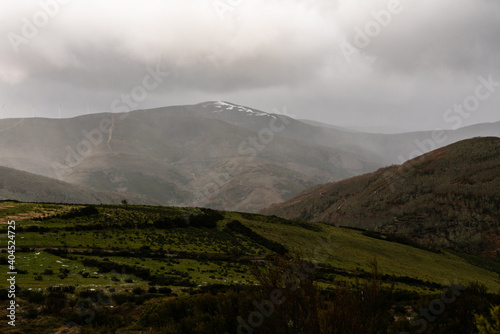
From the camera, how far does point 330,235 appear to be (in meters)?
71.4

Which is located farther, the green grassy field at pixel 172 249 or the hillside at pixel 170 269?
the green grassy field at pixel 172 249

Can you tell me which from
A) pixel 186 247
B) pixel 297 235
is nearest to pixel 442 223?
pixel 297 235

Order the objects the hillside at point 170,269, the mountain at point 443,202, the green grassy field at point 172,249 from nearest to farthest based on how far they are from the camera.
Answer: the hillside at point 170,269, the green grassy field at point 172,249, the mountain at point 443,202

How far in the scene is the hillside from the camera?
15.9 meters

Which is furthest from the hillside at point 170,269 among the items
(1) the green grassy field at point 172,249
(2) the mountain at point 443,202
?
(2) the mountain at point 443,202

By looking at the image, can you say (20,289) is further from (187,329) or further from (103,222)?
(103,222)

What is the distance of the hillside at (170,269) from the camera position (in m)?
15.9

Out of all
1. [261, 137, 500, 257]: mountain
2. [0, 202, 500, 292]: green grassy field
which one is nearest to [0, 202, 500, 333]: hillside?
[0, 202, 500, 292]: green grassy field

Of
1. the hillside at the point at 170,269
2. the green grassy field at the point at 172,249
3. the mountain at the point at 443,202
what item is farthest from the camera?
the mountain at the point at 443,202

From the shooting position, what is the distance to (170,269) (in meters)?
31.8

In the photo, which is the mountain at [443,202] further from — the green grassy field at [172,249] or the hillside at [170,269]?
the green grassy field at [172,249]

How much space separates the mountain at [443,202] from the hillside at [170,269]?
158ft

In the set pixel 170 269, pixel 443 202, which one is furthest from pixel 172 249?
pixel 443 202

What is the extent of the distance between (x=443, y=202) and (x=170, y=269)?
132822 millimetres
